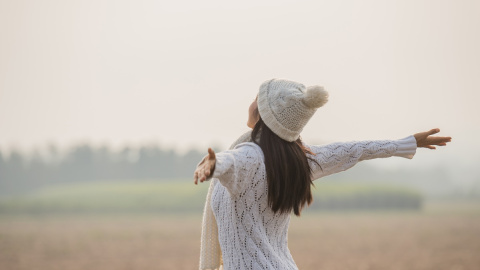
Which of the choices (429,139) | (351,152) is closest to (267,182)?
(351,152)

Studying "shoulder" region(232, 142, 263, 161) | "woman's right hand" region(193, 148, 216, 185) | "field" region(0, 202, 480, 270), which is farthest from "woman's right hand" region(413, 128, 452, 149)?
"field" region(0, 202, 480, 270)

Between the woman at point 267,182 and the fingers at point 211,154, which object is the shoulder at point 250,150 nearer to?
the woman at point 267,182

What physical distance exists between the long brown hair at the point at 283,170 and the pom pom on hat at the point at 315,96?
0.16 meters

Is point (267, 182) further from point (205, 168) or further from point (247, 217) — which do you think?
point (205, 168)

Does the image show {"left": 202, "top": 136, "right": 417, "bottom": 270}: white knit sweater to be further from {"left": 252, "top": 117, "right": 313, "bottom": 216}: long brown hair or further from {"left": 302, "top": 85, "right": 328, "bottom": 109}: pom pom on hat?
{"left": 302, "top": 85, "right": 328, "bottom": 109}: pom pom on hat

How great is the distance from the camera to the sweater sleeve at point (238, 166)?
2064 mm

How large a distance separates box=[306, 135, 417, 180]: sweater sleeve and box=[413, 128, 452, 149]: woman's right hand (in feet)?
0.20

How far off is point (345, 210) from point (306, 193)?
19936 mm

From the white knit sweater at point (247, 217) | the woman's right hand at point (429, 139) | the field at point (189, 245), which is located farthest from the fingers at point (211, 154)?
the field at point (189, 245)

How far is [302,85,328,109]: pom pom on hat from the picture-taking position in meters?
2.26

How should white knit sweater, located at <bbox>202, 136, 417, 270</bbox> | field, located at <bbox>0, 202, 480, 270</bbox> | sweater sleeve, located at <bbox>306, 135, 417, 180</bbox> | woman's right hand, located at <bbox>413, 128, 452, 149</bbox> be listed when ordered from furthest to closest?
field, located at <bbox>0, 202, 480, 270</bbox>
woman's right hand, located at <bbox>413, 128, 452, 149</bbox>
sweater sleeve, located at <bbox>306, 135, 417, 180</bbox>
white knit sweater, located at <bbox>202, 136, 417, 270</bbox>

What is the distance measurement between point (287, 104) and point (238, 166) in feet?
1.06

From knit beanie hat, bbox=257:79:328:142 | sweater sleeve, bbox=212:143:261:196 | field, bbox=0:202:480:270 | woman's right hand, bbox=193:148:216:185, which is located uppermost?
knit beanie hat, bbox=257:79:328:142

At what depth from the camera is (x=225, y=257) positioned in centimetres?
237
